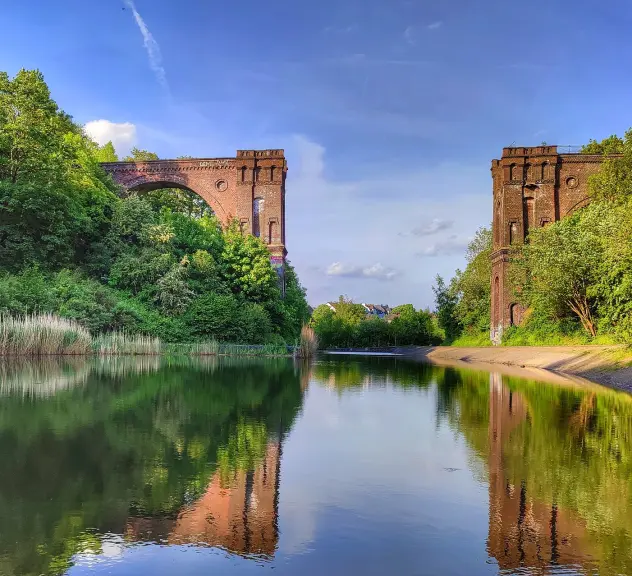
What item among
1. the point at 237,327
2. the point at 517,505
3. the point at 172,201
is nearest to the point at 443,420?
the point at 517,505

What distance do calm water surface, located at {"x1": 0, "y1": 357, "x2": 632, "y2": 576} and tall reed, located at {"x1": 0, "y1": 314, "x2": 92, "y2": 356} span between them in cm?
969

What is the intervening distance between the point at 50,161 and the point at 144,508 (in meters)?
25.5

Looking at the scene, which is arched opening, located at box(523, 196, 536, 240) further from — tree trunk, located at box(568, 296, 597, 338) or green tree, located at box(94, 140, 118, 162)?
green tree, located at box(94, 140, 118, 162)

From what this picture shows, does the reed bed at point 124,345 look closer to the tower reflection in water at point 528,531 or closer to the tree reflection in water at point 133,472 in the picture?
the tree reflection in water at point 133,472

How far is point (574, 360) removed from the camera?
865 inches

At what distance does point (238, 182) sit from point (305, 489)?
35.5 metres

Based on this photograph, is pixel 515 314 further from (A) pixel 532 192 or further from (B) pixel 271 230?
(B) pixel 271 230

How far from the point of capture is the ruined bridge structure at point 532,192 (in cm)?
3831

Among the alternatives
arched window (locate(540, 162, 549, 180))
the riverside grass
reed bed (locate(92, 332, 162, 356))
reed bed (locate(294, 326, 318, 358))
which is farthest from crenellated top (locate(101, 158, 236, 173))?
arched window (locate(540, 162, 549, 180))

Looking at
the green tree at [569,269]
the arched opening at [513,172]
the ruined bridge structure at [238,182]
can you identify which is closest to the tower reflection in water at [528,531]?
the green tree at [569,269]

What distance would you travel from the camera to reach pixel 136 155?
50.2m

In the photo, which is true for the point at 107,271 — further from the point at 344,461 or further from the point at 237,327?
the point at 344,461

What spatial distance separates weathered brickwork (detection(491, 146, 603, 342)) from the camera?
38.3m

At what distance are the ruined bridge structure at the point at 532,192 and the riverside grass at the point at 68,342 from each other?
2003 centimetres
